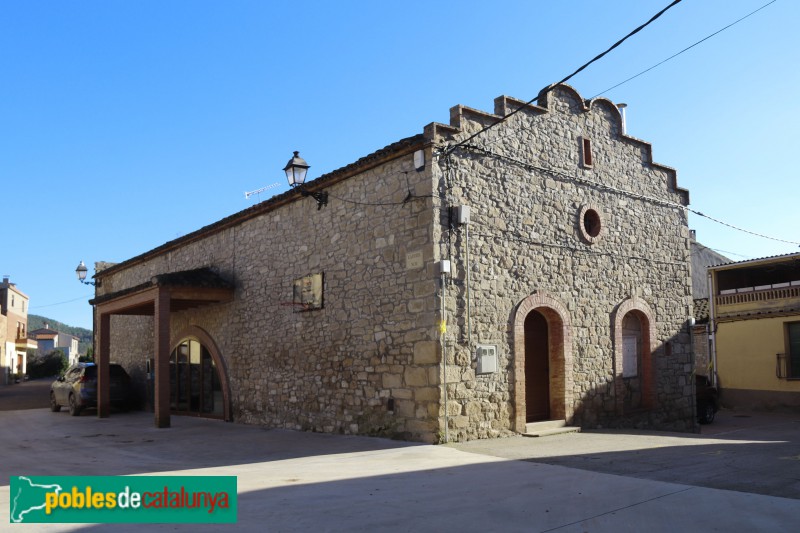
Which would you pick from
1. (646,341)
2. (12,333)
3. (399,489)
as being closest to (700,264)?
(646,341)

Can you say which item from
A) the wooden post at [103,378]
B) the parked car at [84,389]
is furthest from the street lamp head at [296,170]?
the parked car at [84,389]

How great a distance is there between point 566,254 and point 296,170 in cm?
550

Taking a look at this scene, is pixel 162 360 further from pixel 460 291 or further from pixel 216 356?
pixel 460 291

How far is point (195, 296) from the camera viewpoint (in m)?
15.3

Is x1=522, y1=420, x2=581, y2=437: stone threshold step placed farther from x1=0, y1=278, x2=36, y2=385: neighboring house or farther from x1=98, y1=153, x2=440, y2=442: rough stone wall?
x1=0, y1=278, x2=36, y2=385: neighboring house

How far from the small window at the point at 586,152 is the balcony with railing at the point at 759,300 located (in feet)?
37.4

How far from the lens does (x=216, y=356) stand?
16266 mm

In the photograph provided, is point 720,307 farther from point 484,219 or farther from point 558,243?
point 484,219

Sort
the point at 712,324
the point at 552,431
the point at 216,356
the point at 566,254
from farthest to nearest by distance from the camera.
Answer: the point at 712,324
the point at 216,356
the point at 566,254
the point at 552,431

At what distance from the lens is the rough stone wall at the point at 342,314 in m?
10.6

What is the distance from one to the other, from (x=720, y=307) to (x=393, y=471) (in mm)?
18432

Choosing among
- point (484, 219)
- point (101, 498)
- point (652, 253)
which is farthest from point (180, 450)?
point (652, 253)

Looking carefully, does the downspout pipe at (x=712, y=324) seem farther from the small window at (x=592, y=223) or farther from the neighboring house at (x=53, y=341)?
the neighboring house at (x=53, y=341)

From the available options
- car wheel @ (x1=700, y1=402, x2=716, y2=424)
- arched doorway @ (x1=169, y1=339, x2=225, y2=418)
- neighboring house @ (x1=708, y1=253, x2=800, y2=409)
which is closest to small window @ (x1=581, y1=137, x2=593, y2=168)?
car wheel @ (x1=700, y1=402, x2=716, y2=424)
